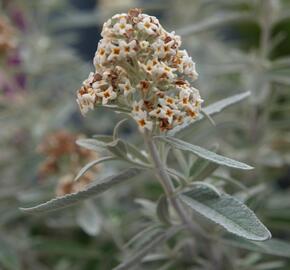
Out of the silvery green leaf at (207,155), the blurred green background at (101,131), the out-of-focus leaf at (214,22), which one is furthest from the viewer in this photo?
the out-of-focus leaf at (214,22)

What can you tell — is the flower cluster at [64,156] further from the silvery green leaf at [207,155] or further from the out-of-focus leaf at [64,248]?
the silvery green leaf at [207,155]

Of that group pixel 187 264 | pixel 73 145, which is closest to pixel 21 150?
pixel 73 145

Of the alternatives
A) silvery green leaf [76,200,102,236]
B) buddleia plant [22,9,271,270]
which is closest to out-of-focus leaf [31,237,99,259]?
silvery green leaf [76,200,102,236]

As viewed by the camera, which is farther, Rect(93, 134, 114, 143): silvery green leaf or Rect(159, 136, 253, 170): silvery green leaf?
Rect(93, 134, 114, 143): silvery green leaf

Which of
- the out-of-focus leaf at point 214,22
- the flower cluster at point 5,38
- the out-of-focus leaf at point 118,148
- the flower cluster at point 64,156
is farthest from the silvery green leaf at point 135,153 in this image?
the flower cluster at point 5,38

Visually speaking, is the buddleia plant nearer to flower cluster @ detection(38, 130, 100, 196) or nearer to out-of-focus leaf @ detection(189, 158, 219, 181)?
out-of-focus leaf @ detection(189, 158, 219, 181)

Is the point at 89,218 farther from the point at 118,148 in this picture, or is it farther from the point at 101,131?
the point at 101,131

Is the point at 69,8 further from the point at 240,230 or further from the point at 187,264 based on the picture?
the point at 240,230
